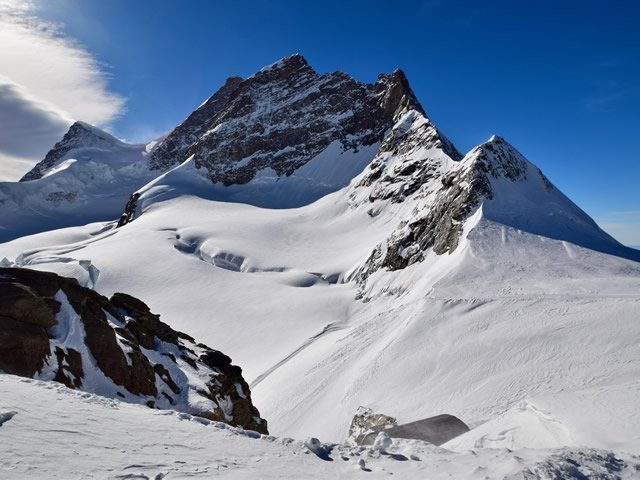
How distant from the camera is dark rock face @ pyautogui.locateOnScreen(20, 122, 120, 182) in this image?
158m

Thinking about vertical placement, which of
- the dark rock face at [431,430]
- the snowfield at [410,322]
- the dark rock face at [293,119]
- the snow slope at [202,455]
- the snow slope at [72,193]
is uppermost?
the dark rock face at [293,119]

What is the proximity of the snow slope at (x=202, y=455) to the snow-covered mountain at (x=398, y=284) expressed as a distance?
0.46m

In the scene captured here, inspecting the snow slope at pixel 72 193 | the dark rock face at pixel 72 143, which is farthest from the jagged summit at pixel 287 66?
the dark rock face at pixel 72 143

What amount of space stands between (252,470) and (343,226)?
6091cm

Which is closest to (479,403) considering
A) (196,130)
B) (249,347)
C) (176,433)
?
(176,433)

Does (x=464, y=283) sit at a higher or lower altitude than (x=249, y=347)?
higher

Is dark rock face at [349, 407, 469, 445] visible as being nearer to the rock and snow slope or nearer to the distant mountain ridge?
the distant mountain ridge

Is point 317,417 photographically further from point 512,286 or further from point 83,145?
point 83,145

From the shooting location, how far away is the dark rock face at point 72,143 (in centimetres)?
15762

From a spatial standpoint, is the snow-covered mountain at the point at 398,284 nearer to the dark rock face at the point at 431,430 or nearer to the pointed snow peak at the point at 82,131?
the dark rock face at the point at 431,430

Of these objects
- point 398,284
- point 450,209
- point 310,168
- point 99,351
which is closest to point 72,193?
point 310,168

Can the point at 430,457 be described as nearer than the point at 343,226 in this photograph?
Yes

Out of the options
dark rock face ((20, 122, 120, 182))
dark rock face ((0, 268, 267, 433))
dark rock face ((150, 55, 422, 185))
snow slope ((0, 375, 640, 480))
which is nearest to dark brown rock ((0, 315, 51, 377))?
dark rock face ((0, 268, 267, 433))

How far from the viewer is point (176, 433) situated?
8234mm
